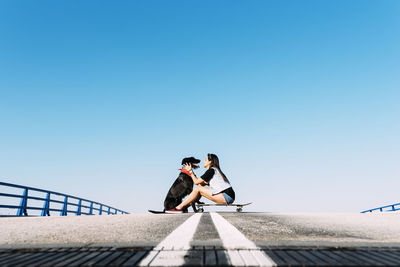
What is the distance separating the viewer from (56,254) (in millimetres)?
2434

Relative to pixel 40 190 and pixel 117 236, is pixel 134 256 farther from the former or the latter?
pixel 40 190

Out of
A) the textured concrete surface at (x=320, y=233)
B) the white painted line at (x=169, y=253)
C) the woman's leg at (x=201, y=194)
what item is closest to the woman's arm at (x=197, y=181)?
the woman's leg at (x=201, y=194)

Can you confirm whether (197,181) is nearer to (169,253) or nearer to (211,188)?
(211,188)

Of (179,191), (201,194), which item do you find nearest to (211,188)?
(201,194)

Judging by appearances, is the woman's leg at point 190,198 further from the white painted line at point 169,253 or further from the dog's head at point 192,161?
the white painted line at point 169,253

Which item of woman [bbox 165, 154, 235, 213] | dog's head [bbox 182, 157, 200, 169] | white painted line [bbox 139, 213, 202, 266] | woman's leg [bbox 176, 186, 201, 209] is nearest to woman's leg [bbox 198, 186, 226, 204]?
woman [bbox 165, 154, 235, 213]

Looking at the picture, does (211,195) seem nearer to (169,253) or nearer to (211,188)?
(211,188)

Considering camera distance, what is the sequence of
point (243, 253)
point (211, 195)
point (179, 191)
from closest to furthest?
point (243, 253), point (211, 195), point (179, 191)

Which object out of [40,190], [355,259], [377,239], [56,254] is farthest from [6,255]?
[40,190]

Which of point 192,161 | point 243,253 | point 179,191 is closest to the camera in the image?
point 243,253

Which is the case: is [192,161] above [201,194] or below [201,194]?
above

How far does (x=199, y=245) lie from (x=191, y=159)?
668 centimetres

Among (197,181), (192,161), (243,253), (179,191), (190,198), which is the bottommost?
(243,253)

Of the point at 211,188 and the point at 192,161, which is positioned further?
the point at 192,161
